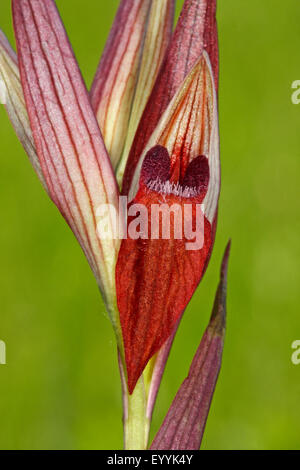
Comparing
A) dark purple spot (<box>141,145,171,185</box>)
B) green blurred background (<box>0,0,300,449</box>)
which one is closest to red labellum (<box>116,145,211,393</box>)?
dark purple spot (<box>141,145,171,185</box>)

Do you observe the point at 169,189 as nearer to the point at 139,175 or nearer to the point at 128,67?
the point at 139,175

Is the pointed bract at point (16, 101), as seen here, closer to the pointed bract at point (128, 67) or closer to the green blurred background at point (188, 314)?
the pointed bract at point (128, 67)

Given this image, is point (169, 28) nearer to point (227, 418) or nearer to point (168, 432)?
point (168, 432)

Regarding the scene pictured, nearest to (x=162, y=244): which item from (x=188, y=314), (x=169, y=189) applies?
(x=169, y=189)

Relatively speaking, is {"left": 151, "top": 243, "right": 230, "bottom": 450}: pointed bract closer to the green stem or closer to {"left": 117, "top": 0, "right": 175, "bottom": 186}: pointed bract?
the green stem

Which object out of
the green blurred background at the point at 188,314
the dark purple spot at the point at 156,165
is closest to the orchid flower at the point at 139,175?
the dark purple spot at the point at 156,165

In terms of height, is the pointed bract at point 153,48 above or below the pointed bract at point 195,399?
above
